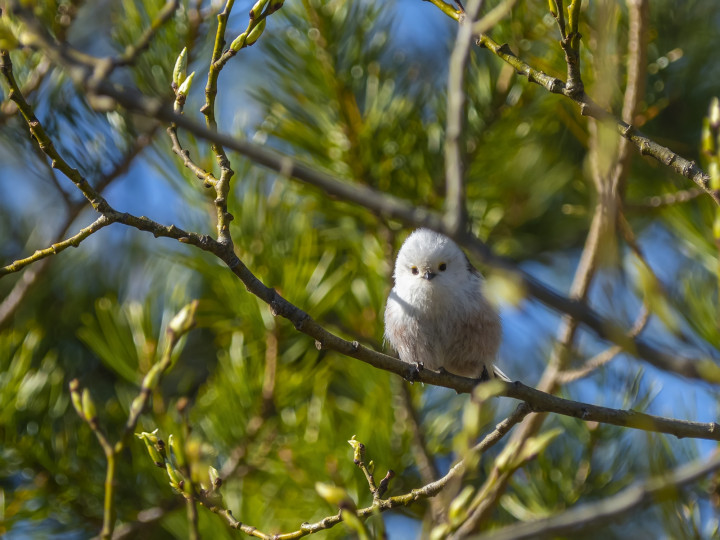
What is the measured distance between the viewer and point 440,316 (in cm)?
244

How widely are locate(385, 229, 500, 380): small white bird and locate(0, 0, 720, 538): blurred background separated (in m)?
0.09

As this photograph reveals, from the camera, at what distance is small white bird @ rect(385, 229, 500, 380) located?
2.45 m

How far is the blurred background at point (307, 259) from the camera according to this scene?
7.65 ft

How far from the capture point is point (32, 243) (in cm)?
297

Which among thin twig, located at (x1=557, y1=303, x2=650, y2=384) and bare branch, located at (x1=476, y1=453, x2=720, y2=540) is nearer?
bare branch, located at (x1=476, y1=453, x2=720, y2=540)

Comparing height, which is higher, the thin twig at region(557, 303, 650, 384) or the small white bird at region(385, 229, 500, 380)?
the small white bird at region(385, 229, 500, 380)

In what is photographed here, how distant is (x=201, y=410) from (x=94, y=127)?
912mm

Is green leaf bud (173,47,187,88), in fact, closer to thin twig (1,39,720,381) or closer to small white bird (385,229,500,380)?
thin twig (1,39,720,381)

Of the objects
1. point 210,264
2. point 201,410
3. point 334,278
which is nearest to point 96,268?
point 210,264

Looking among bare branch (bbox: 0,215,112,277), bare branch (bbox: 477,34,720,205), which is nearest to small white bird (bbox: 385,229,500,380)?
bare branch (bbox: 477,34,720,205)

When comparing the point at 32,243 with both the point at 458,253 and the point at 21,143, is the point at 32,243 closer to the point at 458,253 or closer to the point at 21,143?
the point at 21,143

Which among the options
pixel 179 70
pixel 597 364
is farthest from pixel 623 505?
pixel 597 364

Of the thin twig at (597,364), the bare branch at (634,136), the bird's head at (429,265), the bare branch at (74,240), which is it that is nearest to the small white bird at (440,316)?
the bird's head at (429,265)

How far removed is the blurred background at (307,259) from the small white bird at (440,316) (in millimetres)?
94
